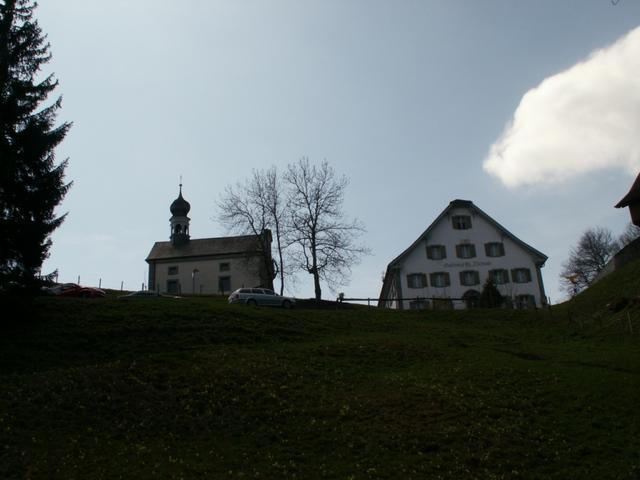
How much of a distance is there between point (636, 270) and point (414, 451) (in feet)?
86.8

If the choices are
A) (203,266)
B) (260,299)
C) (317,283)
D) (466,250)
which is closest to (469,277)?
(466,250)

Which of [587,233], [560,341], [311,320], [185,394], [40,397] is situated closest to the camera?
[40,397]

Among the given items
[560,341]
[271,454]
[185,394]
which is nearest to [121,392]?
[185,394]

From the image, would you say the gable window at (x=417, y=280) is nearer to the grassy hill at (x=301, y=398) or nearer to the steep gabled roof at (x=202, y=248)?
the grassy hill at (x=301, y=398)

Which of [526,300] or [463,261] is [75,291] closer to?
[463,261]

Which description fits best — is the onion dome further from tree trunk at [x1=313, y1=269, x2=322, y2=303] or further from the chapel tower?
tree trunk at [x1=313, y1=269, x2=322, y2=303]

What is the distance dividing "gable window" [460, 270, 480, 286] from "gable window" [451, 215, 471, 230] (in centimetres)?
402

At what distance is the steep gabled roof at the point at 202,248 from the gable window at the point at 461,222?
26870mm

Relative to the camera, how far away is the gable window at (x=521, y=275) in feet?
186

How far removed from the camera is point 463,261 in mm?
57906

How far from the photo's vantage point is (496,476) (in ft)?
57.5

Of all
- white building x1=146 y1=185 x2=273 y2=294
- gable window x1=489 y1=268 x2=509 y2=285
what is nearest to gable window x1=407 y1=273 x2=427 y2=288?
gable window x1=489 y1=268 x2=509 y2=285

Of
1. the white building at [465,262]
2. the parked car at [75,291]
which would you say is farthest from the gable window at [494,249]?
the parked car at [75,291]

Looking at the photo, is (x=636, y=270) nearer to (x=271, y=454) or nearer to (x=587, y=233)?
(x=271, y=454)
